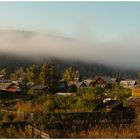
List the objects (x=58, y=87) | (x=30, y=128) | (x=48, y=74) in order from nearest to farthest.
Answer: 1. (x=30, y=128)
2. (x=48, y=74)
3. (x=58, y=87)

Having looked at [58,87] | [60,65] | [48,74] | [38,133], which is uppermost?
[60,65]

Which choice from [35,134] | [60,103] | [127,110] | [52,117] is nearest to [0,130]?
[35,134]

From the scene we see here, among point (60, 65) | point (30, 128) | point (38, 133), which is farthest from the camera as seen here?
point (60, 65)

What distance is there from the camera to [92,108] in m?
20.8

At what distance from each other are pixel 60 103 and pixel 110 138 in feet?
38.5

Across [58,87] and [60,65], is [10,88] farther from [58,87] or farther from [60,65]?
[60,65]

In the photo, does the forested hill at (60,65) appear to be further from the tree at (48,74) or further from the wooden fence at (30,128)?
the wooden fence at (30,128)

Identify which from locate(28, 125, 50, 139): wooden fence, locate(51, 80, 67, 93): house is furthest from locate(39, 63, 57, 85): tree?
locate(28, 125, 50, 139): wooden fence

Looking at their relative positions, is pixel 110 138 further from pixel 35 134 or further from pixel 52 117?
pixel 52 117

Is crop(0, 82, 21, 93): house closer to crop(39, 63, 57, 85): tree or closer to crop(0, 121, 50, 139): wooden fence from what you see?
crop(39, 63, 57, 85): tree

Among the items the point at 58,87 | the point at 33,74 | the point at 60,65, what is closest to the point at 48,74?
the point at 58,87

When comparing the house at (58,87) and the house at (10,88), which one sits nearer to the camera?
the house at (10,88)

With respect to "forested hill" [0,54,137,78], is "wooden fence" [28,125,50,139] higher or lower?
lower

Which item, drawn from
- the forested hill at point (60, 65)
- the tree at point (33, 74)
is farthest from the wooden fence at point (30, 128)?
the forested hill at point (60, 65)
